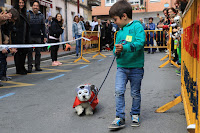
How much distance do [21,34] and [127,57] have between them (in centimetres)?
562

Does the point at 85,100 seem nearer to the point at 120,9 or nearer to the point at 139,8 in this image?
the point at 120,9

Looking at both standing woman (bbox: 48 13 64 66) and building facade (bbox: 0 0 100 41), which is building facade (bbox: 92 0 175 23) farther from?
standing woman (bbox: 48 13 64 66)

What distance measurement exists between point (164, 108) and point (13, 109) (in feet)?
7.96

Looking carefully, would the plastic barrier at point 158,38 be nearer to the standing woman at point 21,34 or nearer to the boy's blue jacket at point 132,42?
the standing woman at point 21,34

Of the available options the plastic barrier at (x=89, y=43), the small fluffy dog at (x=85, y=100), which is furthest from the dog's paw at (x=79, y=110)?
the plastic barrier at (x=89, y=43)

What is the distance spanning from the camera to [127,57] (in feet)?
11.2

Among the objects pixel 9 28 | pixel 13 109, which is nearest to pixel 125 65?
pixel 13 109

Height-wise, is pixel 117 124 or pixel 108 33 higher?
pixel 108 33

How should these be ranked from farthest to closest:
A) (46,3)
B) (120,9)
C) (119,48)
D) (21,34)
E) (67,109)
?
1. (46,3)
2. (21,34)
3. (67,109)
4. (120,9)
5. (119,48)

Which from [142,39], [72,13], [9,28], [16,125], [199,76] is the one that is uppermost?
[72,13]

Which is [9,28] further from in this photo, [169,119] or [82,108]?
[169,119]

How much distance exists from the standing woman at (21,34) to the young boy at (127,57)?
5.35 m

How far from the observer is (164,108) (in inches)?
159

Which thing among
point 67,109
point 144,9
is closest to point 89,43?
point 67,109
